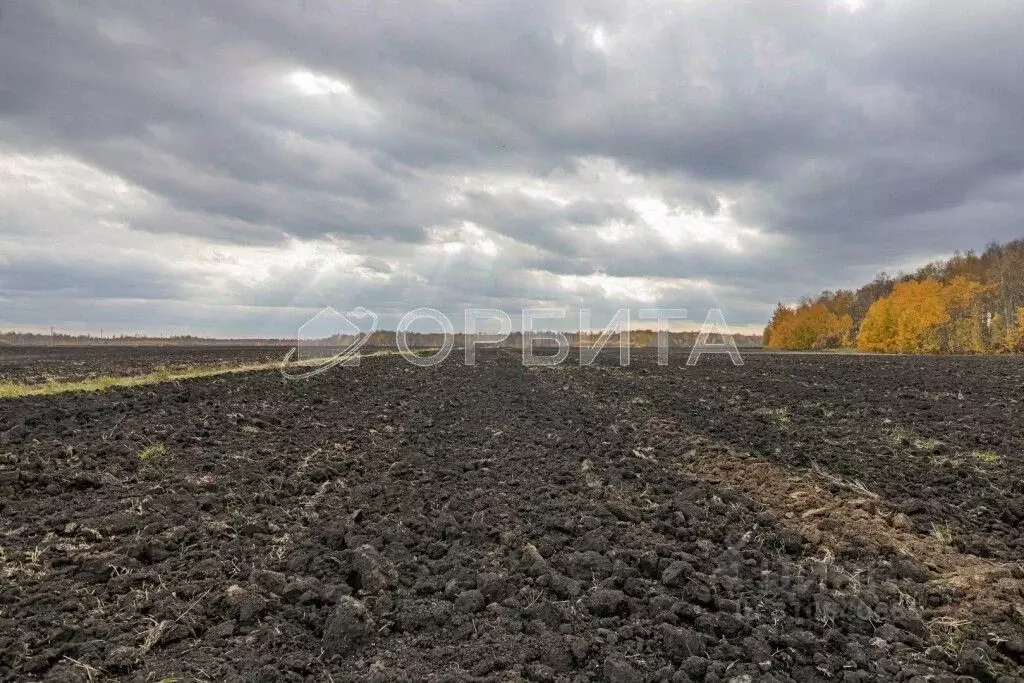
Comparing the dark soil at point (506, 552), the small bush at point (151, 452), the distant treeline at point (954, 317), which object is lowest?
the dark soil at point (506, 552)

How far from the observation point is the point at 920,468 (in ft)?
30.8

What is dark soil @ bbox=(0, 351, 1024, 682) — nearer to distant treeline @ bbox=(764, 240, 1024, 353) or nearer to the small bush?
the small bush

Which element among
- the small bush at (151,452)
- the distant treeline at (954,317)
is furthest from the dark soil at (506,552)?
the distant treeline at (954,317)

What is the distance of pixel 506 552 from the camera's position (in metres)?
6.31

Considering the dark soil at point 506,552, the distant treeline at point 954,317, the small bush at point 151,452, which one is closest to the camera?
the dark soil at point 506,552

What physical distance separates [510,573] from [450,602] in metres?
0.73

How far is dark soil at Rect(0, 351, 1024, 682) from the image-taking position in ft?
14.9

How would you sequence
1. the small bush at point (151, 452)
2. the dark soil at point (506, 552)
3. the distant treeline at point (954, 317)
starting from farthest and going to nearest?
1. the distant treeline at point (954, 317)
2. the small bush at point (151, 452)
3. the dark soil at point (506, 552)

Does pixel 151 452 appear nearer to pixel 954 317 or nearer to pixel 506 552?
pixel 506 552

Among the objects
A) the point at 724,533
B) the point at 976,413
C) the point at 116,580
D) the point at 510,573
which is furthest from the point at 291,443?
the point at 976,413

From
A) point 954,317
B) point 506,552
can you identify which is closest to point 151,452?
point 506,552

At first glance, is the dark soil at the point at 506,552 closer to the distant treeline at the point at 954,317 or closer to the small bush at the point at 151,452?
the small bush at the point at 151,452

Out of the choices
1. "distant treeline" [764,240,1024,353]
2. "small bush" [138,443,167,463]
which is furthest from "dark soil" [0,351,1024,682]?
"distant treeline" [764,240,1024,353]

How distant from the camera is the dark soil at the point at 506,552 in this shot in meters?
4.54
